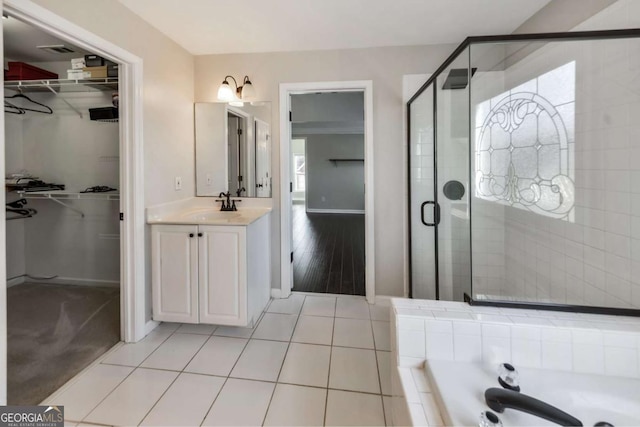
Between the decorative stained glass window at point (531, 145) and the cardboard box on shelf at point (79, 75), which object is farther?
the cardboard box on shelf at point (79, 75)

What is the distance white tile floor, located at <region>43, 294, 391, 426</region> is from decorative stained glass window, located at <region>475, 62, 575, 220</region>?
1.44m

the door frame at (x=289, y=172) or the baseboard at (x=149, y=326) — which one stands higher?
the door frame at (x=289, y=172)

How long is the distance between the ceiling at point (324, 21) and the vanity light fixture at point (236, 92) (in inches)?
11.7

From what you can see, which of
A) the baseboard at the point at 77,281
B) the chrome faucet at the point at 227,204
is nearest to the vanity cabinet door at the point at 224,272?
the chrome faucet at the point at 227,204

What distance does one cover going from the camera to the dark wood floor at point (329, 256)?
321cm

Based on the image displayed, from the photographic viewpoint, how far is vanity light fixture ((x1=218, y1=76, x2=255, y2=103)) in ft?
8.78

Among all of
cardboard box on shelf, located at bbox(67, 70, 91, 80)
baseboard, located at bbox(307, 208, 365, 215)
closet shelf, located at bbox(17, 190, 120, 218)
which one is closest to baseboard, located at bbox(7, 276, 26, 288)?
closet shelf, located at bbox(17, 190, 120, 218)

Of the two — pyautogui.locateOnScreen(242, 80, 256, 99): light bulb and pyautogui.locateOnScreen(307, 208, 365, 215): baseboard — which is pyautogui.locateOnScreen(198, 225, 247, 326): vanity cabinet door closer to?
pyautogui.locateOnScreen(242, 80, 256, 99): light bulb

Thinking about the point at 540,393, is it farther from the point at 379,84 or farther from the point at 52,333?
the point at 52,333

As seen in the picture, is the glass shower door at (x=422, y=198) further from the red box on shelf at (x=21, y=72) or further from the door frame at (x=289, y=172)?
the red box on shelf at (x=21, y=72)

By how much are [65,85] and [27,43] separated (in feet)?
1.24

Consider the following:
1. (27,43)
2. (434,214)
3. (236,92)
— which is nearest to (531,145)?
(434,214)

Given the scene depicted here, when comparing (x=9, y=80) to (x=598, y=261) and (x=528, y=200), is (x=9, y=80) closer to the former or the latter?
(x=528, y=200)

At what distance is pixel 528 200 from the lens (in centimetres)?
210
